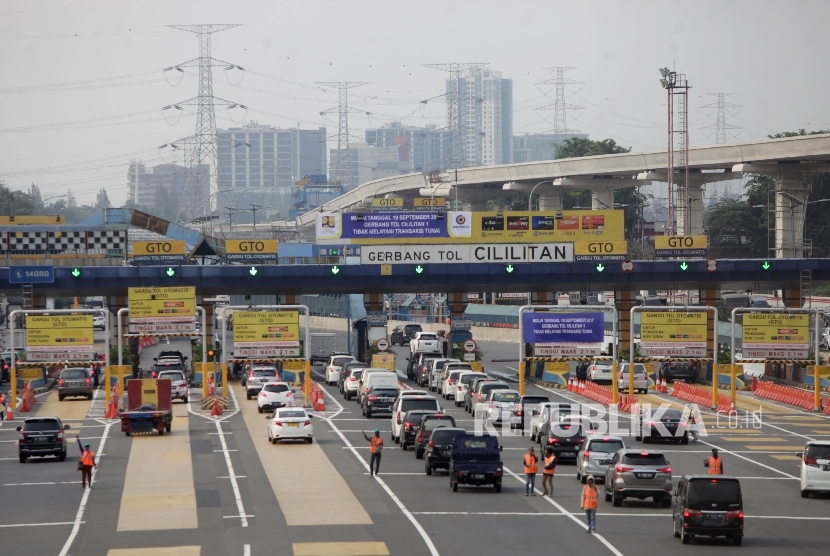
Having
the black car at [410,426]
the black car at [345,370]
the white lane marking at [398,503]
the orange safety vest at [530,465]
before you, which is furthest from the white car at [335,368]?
the orange safety vest at [530,465]

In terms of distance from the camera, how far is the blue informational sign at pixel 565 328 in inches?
2156

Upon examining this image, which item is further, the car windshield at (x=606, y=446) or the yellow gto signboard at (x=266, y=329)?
the yellow gto signboard at (x=266, y=329)

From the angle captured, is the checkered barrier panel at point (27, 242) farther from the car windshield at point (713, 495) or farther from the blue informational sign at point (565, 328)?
the car windshield at point (713, 495)

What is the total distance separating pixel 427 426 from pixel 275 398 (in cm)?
1483

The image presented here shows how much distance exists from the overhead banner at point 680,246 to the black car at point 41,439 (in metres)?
45.7

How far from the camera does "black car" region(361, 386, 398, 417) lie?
170ft

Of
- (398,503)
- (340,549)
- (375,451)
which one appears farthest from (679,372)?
(340,549)

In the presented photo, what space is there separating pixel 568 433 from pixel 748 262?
3609 cm

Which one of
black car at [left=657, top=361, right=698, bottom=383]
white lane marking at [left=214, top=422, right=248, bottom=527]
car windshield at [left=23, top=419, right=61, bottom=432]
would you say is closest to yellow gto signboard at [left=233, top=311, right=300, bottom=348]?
white lane marking at [left=214, top=422, right=248, bottom=527]

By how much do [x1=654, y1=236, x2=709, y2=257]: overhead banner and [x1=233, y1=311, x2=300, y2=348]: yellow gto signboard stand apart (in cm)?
2829

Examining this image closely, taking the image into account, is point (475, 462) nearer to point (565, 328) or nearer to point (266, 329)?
point (565, 328)

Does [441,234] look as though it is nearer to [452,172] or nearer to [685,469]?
[685,469]

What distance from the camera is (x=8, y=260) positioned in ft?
313

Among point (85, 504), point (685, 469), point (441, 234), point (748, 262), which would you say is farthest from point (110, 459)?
point (748, 262)
